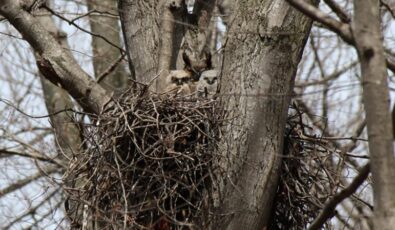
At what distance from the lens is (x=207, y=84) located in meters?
5.01

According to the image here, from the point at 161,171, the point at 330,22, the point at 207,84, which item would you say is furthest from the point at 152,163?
the point at 330,22

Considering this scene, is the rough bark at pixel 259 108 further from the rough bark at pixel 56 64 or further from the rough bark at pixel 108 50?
the rough bark at pixel 108 50

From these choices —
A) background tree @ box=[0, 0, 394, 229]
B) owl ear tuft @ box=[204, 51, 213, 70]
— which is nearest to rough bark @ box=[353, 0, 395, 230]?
background tree @ box=[0, 0, 394, 229]

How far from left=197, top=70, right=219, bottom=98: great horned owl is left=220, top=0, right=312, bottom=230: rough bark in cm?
39

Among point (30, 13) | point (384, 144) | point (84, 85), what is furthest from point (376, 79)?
point (30, 13)

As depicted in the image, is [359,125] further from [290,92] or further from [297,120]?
[290,92]

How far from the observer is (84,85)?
4922 millimetres

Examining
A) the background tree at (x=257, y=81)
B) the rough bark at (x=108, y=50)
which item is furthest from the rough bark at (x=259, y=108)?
the rough bark at (x=108, y=50)

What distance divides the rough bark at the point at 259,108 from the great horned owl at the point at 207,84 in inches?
15.2

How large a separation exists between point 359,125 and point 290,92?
3209mm

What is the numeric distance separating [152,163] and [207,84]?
Result: 85 cm

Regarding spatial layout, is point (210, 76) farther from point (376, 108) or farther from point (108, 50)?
point (108, 50)

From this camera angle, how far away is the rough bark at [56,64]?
16.1ft

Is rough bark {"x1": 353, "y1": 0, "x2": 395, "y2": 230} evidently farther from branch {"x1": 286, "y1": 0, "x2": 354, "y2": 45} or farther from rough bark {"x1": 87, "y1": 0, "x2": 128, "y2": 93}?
rough bark {"x1": 87, "y1": 0, "x2": 128, "y2": 93}
